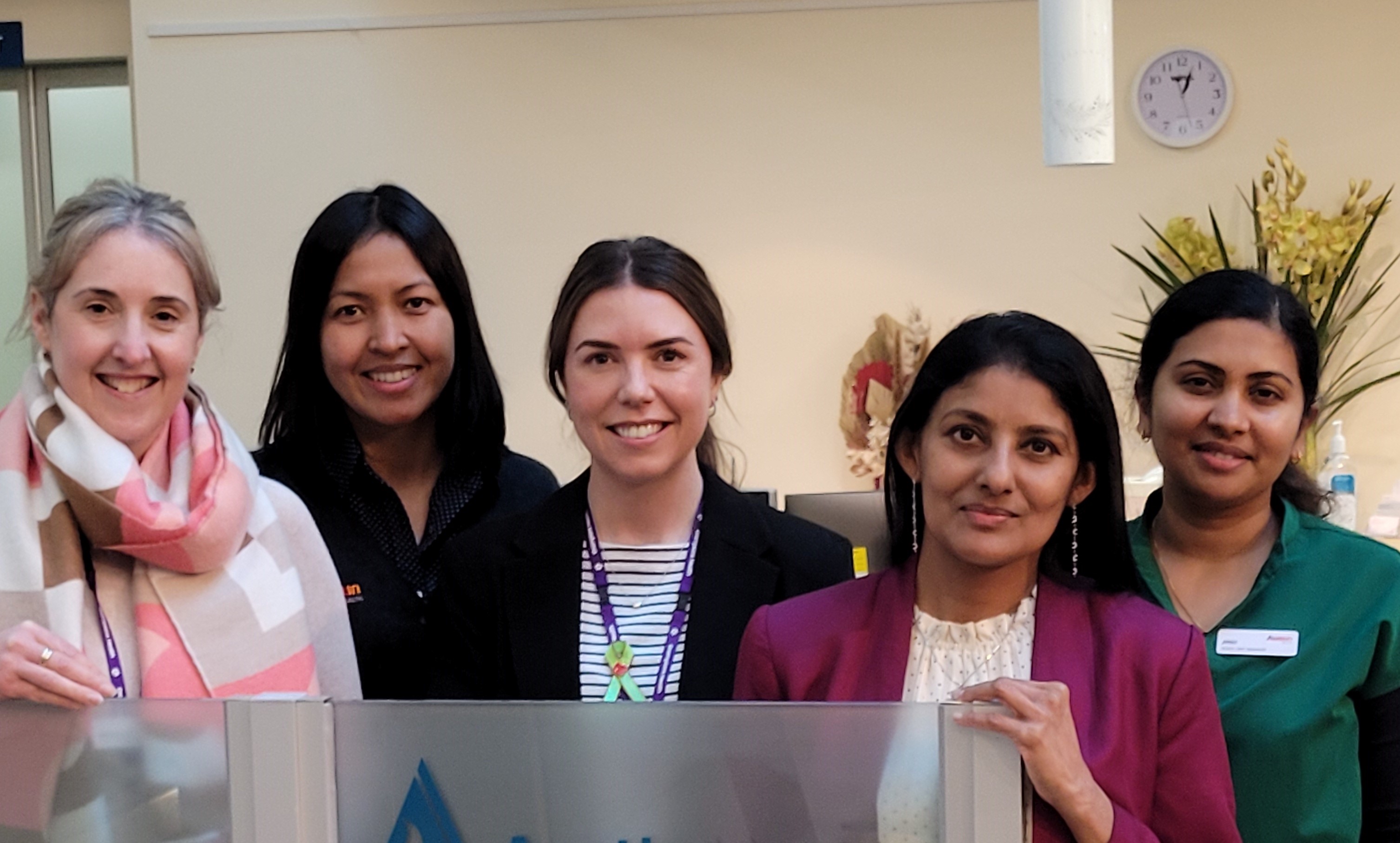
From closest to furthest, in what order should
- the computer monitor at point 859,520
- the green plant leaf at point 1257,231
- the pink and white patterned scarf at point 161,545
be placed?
the pink and white patterned scarf at point 161,545
the computer monitor at point 859,520
the green plant leaf at point 1257,231

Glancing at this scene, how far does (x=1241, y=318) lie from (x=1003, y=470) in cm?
45

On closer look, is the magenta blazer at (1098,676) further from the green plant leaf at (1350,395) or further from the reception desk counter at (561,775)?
the green plant leaf at (1350,395)

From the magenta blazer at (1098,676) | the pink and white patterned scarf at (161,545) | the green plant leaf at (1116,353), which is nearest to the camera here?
the magenta blazer at (1098,676)

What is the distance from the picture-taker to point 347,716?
1090 millimetres

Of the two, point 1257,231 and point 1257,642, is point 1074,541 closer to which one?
point 1257,642

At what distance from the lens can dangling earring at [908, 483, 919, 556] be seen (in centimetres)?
154

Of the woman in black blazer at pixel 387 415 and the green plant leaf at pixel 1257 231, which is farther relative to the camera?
the green plant leaf at pixel 1257 231

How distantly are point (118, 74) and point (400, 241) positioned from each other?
4.38m

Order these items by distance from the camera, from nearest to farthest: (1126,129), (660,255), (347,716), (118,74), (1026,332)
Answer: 1. (347,716)
2. (1026,332)
3. (660,255)
4. (1126,129)
5. (118,74)

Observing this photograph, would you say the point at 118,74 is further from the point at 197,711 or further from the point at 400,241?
the point at 197,711

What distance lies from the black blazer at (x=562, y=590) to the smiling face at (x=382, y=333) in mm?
327

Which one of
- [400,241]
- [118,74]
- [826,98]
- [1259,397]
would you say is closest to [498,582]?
[400,241]

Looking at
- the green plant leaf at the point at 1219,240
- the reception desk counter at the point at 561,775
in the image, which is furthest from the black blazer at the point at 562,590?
the green plant leaf at the point at 1219,240

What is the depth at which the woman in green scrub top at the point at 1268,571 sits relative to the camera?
1.49 metres
